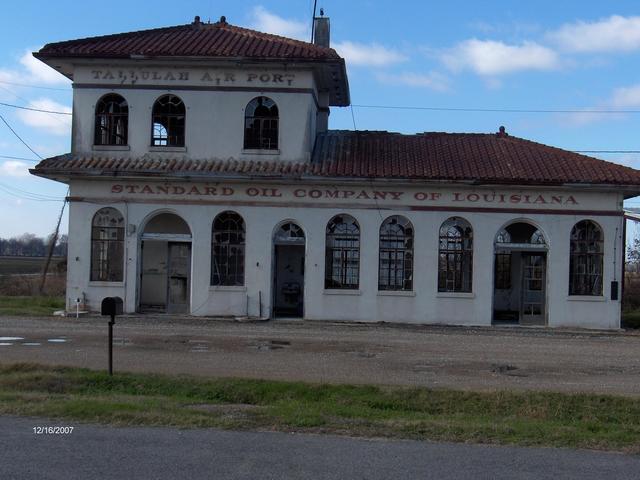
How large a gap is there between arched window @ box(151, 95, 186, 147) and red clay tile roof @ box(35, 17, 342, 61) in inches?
56.8

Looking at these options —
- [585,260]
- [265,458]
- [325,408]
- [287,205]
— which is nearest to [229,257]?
[287,205]

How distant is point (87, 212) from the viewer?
2389 cm

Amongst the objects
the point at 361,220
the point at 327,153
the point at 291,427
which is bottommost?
the point at 291,427

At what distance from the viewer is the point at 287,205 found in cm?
2361

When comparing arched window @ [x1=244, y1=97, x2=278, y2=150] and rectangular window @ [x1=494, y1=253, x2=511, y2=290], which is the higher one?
arched window @ [x1=244, y1=97, x2=278, y2=150]

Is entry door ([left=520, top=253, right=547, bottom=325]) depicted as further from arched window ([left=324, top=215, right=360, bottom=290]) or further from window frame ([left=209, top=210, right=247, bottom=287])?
window frame ([left=209, top=210, right=247, bottom=287])

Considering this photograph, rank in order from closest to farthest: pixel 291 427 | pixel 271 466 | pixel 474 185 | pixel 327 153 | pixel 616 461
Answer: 1. pixel 271 466
2. pixel 616 461
3. pixel 291 427
4. pixel 474 185
5. pixel 327 153

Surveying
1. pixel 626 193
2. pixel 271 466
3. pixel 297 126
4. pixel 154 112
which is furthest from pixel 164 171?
pixel 271 466

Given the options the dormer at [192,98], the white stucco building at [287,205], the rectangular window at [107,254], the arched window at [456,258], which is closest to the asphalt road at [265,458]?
the white stucco building at [287,205]

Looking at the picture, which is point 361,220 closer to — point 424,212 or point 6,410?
point 424,212

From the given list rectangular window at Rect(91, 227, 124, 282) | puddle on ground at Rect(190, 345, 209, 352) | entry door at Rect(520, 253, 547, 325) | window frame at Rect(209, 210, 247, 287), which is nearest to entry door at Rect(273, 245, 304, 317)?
window frame at Rect(209, 210, 247, 287)

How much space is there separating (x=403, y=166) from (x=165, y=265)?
27.1 feet

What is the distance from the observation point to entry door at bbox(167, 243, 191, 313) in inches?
965

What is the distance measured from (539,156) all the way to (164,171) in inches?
467
